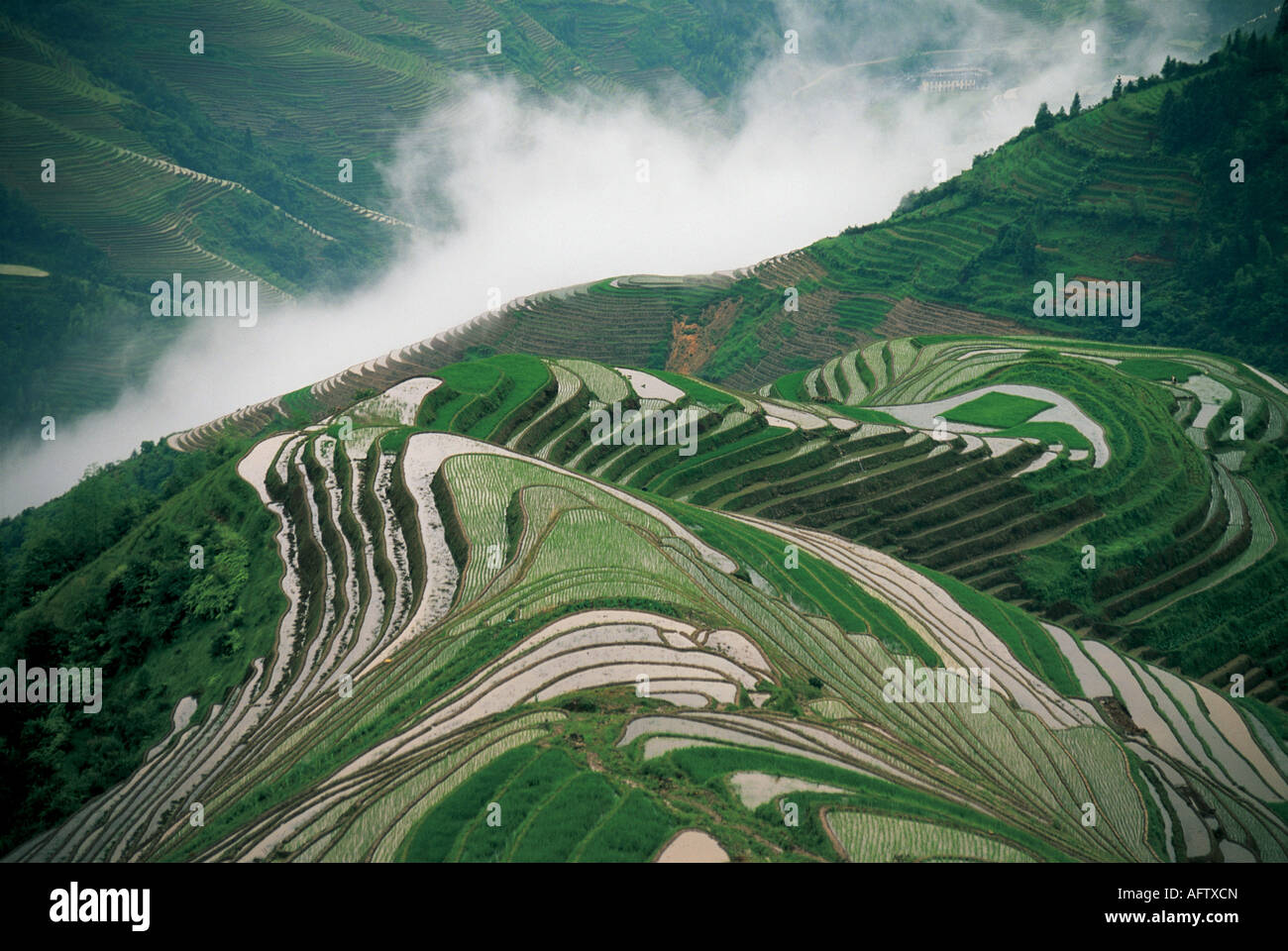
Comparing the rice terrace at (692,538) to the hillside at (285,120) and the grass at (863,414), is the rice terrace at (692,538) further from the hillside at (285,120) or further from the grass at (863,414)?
the hillside at (285,120)

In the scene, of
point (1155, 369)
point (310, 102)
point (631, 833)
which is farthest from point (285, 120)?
point (631, 833)

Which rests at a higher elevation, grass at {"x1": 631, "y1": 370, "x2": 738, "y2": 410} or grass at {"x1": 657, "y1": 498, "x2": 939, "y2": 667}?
grass at {"x1": 631, "y1": 370, "x2": 738, "y2": 410}

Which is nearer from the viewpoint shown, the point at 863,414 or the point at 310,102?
the point at 863,414

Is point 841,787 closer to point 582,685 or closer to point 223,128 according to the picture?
point 582,685

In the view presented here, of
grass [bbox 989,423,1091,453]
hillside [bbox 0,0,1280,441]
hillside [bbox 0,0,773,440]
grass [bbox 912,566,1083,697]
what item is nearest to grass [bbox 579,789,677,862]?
grass [bbox 912,566,1083,697]

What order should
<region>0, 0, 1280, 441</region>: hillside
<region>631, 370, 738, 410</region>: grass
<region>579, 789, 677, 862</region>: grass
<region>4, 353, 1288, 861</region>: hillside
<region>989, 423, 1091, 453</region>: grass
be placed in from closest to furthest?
<region>579, 789, 677, 862</region>: grass, <region>4, 353, 1288, 861</region>: hillside, <region>989, 423, 1091, 453</region>: grass, <region>631, 370, 738, 410</region>: grass, <region>0, 0, 1280, 441</region>: hillside

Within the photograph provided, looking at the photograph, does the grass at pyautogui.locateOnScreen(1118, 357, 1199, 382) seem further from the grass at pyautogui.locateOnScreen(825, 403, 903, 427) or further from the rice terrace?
the grass at pyautogui.locateOnScreen(825, 403, 903, 427)
